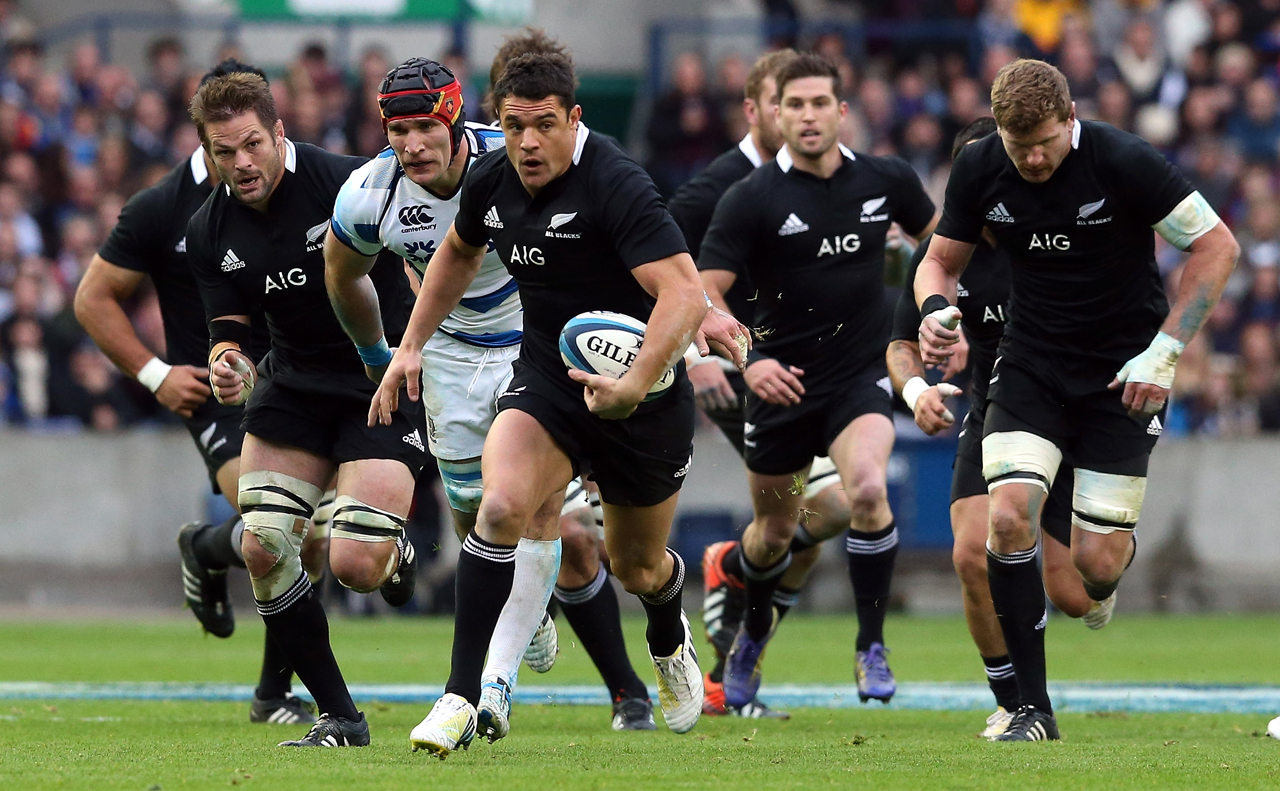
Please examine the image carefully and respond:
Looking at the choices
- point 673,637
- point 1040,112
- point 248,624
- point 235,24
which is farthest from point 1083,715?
point 235,24

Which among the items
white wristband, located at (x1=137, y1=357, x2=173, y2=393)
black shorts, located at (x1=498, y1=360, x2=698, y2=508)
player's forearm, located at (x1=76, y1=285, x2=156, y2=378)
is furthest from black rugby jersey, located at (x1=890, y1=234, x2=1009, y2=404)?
player's forearm, located at (x1=76, y1=285, x2=156, y2=378)

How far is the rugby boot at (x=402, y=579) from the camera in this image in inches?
317

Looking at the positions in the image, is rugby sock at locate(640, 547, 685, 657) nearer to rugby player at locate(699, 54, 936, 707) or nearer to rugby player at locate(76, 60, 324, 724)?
rugby player at locate(699, 54, 936, 707)

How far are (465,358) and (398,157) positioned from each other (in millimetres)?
1314

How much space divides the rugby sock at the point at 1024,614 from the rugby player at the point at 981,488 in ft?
1.14

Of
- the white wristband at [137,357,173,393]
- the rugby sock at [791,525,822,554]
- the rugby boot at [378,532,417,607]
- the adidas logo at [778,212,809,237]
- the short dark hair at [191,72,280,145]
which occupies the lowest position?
the rugby sock at [791,525,822,554]

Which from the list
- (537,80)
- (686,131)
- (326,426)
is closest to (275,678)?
(326,426)

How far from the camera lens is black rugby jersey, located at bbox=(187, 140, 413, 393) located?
768 cm

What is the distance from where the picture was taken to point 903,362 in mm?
8242

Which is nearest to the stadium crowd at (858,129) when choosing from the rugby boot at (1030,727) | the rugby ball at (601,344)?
the rugby boot at (1030,727)

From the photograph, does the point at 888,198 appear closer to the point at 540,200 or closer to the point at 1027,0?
the point at 540,200

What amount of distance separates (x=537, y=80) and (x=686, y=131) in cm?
1266

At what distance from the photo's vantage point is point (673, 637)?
25.5ft

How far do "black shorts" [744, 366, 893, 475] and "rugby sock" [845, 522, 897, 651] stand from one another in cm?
51
